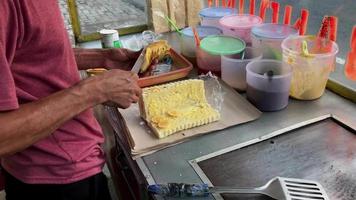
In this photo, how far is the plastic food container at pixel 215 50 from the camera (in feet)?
3.78

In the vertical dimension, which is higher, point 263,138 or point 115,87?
point 115,87

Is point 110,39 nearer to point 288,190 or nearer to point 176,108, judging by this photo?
point 176,108

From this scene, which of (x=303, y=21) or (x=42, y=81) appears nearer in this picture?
(x=42, y=81)

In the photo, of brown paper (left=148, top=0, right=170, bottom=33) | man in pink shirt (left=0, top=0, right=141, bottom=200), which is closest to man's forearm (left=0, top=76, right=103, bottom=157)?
man in pink shirt (left=0, top=0, right=141, bottom=200)

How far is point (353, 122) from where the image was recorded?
3.10 feet

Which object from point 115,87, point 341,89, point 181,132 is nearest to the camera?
point 115,87

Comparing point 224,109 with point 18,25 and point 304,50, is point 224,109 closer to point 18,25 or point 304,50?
point 304,50

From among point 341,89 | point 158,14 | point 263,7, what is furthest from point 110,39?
point 341,89

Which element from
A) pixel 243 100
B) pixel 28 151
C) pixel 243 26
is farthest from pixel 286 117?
pixel 28 151

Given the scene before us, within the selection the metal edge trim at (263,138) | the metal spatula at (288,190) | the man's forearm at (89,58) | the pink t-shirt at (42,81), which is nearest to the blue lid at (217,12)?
the man's forearm at (89,58)

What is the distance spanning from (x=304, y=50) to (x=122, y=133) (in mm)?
558

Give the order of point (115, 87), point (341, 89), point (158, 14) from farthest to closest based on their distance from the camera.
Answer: point (158, 14) < point (341, 89) < point (115, 87)

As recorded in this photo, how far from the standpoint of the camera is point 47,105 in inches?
27.2

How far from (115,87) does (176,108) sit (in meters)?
0.23
